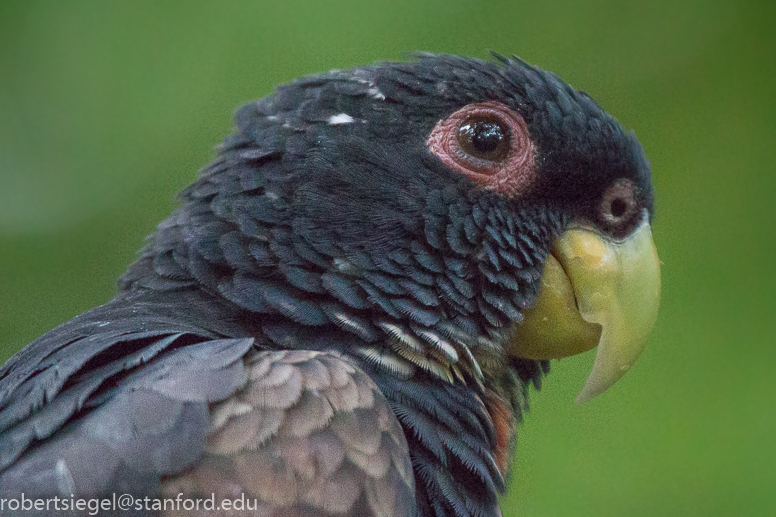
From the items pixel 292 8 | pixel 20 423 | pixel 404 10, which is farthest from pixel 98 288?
pixel 20 423

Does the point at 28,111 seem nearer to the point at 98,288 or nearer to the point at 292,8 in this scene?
the point at 98,288

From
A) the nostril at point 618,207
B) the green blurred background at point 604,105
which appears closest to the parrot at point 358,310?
the nostril at point 618,207

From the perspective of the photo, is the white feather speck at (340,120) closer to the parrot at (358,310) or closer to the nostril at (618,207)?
the parrot at (358,310)

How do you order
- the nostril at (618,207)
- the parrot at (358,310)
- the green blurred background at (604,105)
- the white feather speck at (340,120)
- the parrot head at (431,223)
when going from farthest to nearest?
the green blurred background at (604,105) < the nostril at (618,207) < the white feather speck at (340,120) < the parrot head at (431,223) < the parrot at (358,310)

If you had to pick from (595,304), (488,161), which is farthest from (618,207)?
(488,161)

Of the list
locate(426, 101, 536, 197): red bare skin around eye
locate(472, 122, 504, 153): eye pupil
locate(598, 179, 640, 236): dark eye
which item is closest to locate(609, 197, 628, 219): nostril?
locate(598, 179, 640, 236): dark eye
